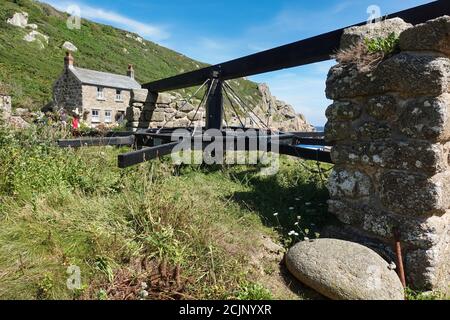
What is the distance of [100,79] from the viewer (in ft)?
92.6

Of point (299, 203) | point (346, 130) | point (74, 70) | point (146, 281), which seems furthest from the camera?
point (74, 70)

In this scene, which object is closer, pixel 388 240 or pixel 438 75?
pixel 438 75

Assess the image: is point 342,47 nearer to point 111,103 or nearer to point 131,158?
point 131,158

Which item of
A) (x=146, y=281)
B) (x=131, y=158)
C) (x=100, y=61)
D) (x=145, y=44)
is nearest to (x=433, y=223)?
(x=146, y=281)

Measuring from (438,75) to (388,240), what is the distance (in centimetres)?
150

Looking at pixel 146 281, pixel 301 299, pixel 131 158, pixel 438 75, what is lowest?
pixel 301 299

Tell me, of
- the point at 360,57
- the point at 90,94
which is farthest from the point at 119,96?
the point at 360,57

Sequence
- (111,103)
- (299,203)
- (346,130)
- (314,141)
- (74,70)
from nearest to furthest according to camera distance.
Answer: (346,130), (299,203), (314,141), (74,70), (111,103)

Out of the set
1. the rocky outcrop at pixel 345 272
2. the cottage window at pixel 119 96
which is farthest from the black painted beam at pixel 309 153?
the cottage window at pixel 119 96

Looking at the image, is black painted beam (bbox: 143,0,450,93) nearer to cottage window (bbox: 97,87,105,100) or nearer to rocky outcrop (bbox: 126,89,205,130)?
rocky outcrop (bbox: 126,89,205,130)

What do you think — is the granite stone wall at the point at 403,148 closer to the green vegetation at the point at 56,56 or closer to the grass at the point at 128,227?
the grass at the point at 128,227

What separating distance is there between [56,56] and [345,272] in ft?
125

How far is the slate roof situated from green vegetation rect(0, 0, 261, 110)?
314cm

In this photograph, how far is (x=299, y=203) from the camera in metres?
4.07
